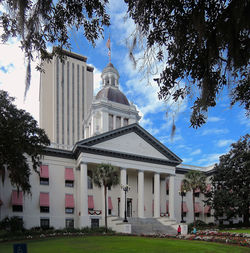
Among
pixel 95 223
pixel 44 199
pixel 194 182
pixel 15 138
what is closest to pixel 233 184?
pixel 194 182

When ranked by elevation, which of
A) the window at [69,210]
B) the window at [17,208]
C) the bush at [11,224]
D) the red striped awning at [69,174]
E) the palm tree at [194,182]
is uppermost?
the red striped awning at [69,174]

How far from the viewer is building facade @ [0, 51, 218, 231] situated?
37156 millimetres

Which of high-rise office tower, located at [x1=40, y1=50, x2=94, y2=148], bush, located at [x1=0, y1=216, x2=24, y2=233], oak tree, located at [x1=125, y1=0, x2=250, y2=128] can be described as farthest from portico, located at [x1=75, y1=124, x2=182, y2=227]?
high-rise office tower, located at [x1=40, y1=50, x2=94, y2=148]

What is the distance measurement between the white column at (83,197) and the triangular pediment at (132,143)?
3.33m

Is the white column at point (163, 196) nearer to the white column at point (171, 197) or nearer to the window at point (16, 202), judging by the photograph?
the white column at point (171, 197)

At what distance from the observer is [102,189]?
41.2m

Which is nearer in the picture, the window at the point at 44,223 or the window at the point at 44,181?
the window at the point at 44,223

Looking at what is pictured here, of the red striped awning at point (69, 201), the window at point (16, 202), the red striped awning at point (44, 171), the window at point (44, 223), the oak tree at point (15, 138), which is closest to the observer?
the oak tree at point (15, 138)

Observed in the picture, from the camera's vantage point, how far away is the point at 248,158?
1772 inches

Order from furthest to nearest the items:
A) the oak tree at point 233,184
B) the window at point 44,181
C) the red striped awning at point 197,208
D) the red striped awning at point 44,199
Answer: the red striped awning at point 197,208, the oak tree at point 233,184, the window at point 44,181, the red striped awning at point 44,199

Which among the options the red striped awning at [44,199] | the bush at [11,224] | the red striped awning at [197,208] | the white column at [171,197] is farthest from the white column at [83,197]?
the red striped awning at [197,208]

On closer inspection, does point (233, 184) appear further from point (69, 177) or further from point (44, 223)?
point (44, 223)

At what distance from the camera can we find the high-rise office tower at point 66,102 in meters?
114

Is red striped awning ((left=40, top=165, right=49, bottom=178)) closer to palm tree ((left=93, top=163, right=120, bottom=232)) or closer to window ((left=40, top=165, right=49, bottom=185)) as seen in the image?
window ((left=40, top=165, right=49, bottom=185))
